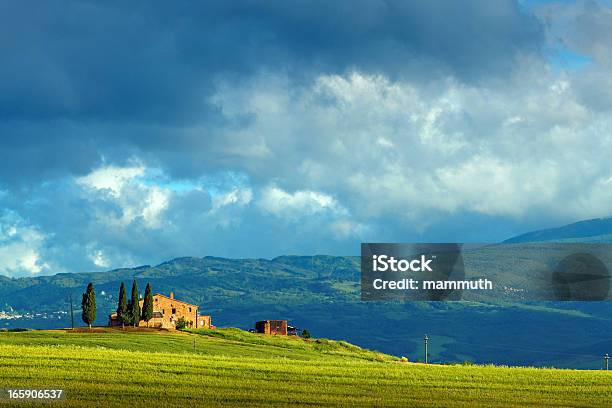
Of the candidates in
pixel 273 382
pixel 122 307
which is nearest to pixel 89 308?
pixel 122 307

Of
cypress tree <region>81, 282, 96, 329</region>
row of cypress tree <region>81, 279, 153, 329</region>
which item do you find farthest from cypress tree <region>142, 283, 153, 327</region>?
cypress tree <region>81, 282, 96, 329</region>

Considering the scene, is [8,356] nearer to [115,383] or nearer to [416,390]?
[115,383]

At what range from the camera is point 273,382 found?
7094cm

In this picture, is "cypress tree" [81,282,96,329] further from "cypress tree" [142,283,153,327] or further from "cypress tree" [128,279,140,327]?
"cypress tree" [142,283,153,327]

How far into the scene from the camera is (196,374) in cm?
7394

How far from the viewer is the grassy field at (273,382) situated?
6125 cm

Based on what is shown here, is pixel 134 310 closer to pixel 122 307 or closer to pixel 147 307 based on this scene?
pixel 122 307

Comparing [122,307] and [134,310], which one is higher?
[122,307]

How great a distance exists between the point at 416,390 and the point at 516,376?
56.9ft

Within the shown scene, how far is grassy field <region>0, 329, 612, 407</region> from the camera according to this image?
6125cm

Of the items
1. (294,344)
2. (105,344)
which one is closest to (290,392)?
(105,344)

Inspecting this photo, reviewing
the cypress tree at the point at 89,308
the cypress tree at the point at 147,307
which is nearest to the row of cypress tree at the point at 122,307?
the cypress tree at the point at 89,308

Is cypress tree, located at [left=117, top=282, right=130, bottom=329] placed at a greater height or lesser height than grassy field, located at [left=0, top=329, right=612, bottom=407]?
greater

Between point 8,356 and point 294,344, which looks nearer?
point 8,356
